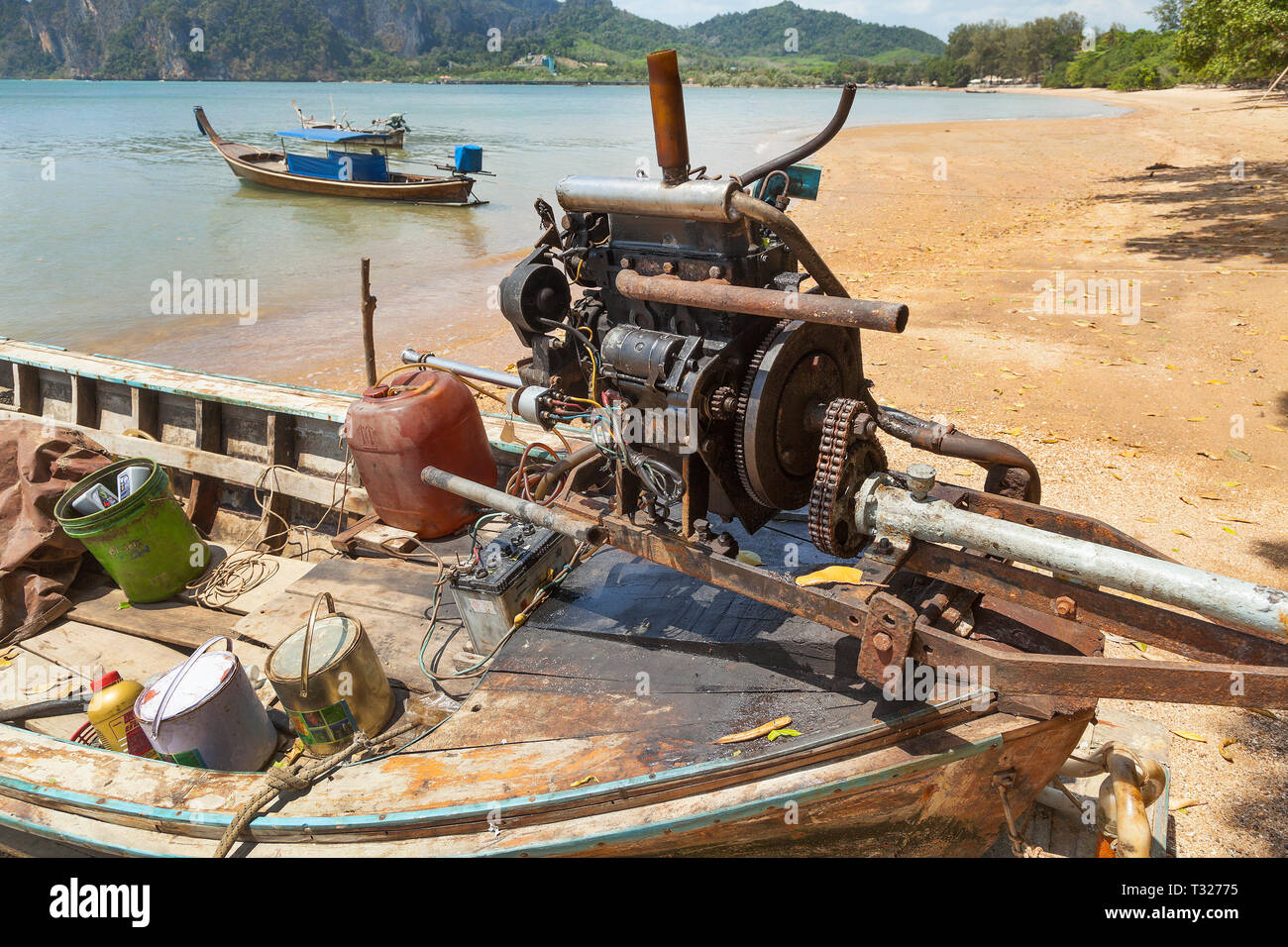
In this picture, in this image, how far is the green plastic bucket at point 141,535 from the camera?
4.66 meters

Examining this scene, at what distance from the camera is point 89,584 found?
5.37 metres

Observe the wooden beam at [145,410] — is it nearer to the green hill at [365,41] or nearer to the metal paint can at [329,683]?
the metal paint can at [329,683]

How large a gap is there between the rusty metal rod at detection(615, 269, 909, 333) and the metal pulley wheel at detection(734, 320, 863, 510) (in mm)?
192

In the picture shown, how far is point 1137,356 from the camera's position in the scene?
848cm

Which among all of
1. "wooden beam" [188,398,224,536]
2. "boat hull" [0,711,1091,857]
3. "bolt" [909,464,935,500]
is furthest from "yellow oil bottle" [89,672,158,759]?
"bolt" [909,464,935,500]

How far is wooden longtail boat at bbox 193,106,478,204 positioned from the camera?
2434cm

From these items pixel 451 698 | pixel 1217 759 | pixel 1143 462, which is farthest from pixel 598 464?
pixel 1143 462

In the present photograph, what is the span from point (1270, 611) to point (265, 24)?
13477cm

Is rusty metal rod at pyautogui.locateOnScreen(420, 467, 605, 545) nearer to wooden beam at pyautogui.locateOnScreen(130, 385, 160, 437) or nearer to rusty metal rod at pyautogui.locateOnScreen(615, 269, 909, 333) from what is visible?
rusty metal rod at pyautogui.locateOnScreen(615, 269, 909, 333)

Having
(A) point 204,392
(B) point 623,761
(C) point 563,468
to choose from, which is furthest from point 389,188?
(B) point 623,761

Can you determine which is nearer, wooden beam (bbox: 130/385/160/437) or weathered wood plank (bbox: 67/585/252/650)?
weathered wood plank (bbox: 67/585/252/650)

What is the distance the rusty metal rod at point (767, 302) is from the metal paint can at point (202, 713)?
95.1 inches
